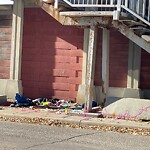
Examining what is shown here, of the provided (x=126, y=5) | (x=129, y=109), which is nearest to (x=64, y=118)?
(x=129, y=109)

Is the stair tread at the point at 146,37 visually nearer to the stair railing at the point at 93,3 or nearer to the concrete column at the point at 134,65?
the stair railing at the point at 93,3

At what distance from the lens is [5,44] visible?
52.7ft

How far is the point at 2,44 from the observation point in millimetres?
16109

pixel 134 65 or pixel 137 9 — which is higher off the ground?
pixel 137 9

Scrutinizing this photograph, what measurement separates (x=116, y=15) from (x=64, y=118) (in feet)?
9.85

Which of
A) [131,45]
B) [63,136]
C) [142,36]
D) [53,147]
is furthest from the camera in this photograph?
[131,45]

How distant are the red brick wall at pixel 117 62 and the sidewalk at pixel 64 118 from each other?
104 inches

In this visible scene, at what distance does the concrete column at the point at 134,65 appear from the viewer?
47.2 ft

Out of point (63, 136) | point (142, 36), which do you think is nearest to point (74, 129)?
point (63, 136)

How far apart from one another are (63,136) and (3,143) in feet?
5.07

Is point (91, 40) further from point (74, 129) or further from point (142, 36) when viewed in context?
point (74, 129)

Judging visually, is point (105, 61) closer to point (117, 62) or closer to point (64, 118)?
point (117, 62)

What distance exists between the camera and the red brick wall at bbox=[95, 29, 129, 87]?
14617mm

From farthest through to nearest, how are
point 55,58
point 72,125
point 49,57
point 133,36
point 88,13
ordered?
1. point 49,57
2. point 55,58
3. point 133,36
4. point 88,13
5. point 72,125
